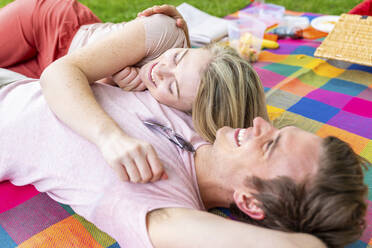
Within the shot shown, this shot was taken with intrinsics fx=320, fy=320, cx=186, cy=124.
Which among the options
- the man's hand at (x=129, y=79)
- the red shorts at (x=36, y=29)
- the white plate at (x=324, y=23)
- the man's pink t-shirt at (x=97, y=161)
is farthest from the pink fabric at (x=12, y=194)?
the white plate at (x=324, y=23)

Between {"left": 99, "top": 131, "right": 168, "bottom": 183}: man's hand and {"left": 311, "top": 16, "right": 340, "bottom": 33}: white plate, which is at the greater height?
{"left": 99, "top": 131, "right": 168, "bottom": 183}: man's hand

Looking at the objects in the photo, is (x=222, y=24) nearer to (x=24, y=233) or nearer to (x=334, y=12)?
(x=334, y=12)

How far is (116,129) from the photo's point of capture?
1.10 meters

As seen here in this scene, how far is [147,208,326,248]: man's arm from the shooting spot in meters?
0.87

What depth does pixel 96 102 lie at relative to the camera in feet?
4.05

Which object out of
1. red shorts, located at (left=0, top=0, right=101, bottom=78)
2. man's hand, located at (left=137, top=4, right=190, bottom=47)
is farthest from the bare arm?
red shorts, located at (left=0, top=0, right=101, bottom=78)

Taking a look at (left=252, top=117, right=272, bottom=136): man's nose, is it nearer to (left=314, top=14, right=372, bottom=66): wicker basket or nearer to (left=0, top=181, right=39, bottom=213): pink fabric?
(left=0, top=181, right=39, bottom=213): pink fabric

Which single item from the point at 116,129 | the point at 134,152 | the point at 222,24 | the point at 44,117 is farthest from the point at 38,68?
the point at 222,24

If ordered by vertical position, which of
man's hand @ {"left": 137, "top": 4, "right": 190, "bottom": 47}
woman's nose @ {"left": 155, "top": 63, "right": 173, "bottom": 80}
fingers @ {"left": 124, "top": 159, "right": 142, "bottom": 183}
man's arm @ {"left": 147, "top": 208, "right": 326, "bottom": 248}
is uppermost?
man's hand @ {"left": 137, "top": 4, "right": 190, "bottom": 47}

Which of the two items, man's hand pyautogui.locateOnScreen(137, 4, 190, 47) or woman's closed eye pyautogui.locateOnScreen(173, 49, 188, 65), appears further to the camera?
man's hand pyautogui.locateOnScreen(137, 4, 190, 47)

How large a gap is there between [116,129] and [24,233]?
60cm

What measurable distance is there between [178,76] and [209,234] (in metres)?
0.69

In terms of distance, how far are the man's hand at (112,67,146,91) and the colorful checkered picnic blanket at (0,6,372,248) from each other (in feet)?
1.97

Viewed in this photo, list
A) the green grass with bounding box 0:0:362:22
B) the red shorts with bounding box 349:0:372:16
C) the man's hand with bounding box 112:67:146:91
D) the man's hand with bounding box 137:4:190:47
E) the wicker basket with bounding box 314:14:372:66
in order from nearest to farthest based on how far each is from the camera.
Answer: the man's hand with bounding box 112:67:146:91 < the man's hand with bounding box 137:4:190:47 < the wicker basket with bounding box 314:14:372:66 < the red shorts with bounding box 349:0:372:16 < the green grass with bounding box 0:0:362:22
